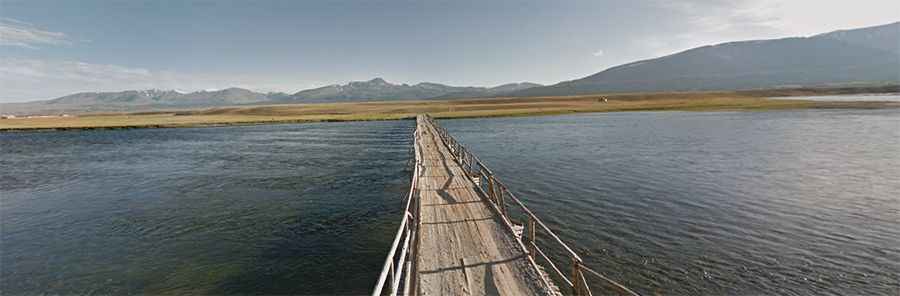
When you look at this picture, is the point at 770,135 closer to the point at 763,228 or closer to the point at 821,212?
the point at 821,212

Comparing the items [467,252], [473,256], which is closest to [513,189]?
[467,252]

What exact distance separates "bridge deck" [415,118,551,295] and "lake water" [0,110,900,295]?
114 inches

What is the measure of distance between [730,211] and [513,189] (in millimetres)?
11585

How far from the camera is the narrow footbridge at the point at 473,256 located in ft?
29.8

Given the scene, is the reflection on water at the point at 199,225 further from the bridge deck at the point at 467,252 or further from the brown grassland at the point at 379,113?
the brown grassland at the point at 379,113

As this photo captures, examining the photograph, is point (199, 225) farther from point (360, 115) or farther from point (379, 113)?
point (379, 113)

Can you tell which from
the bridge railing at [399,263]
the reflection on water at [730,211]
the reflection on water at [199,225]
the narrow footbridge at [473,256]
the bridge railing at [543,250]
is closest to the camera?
the bridge railing at [399,263]

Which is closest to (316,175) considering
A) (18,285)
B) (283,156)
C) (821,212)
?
(283,156)

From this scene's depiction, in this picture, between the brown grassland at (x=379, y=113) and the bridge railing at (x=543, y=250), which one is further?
the brown grassland at (x=379, y=113)

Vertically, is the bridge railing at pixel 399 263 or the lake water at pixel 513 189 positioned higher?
the bridge railing at pixel 399 263

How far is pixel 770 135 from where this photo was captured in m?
44.2

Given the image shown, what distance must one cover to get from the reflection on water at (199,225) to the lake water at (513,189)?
94 millimetres

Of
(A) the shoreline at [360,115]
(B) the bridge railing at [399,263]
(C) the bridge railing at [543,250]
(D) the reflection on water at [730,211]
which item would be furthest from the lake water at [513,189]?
(A) the shoreline at [360,115]

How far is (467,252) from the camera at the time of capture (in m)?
11.2
